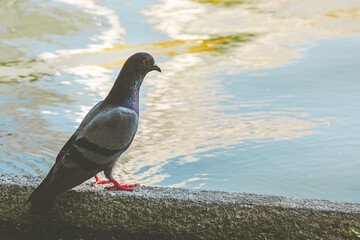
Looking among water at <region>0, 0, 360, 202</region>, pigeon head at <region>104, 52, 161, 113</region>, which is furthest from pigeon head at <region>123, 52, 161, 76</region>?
water at <region>0, 0, 360, 202</region>

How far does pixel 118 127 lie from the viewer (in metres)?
3.39

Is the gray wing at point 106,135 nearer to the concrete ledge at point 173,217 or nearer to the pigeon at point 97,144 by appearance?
the pigeon at point 97,144

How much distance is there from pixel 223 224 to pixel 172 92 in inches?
180

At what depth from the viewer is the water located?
17.7 feet

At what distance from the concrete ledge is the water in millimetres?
1688

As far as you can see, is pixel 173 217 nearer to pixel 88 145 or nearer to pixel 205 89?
pixel 88 145

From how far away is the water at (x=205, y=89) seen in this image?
17.7ft

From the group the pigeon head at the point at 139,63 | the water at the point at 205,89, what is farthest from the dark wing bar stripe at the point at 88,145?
the water at the point at 205,89

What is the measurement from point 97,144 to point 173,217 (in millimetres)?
592

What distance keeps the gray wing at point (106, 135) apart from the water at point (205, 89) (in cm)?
167

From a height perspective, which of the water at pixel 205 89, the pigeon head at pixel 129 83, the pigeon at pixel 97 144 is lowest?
the water at pixel 205 89

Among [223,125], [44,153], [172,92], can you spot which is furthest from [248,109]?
[44,153]

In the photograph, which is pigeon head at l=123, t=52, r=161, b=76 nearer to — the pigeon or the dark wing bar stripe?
the pigeon

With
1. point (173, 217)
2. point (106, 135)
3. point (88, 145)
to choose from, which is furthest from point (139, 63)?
point (173, 217)
